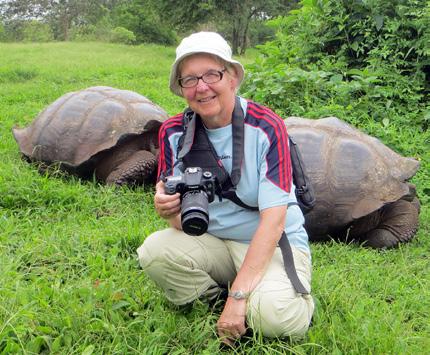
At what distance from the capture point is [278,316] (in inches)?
78.2

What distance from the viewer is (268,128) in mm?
2129

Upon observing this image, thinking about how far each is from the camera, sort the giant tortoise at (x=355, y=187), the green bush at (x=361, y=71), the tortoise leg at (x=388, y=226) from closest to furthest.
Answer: the giant tortoise at (x=355, y=187) < the tortoise leg at (x=388, y=226) < the green bush at (x=361, y=71)

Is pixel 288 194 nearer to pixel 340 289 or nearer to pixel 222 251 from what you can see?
pixel 222 251


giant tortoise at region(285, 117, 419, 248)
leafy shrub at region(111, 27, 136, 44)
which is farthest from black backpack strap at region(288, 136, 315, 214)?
leafy shrub at region(111, 27, 136, 44)

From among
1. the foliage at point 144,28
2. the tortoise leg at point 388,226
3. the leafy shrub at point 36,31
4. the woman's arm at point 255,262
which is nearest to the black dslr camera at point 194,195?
the woman's arm at point 255,262

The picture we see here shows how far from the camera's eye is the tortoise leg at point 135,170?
4.30 m

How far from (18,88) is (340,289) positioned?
7374 millimetres

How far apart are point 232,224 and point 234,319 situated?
0.44 m

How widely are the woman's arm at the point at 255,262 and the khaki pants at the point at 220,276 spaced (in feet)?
0.14

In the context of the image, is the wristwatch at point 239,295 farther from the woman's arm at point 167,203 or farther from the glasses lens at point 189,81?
the glasses lens at point 189,81

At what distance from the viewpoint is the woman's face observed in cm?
203

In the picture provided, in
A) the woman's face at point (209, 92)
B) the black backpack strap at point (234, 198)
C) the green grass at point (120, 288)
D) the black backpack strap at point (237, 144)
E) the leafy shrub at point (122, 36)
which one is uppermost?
the woman's face at point (209, 92)

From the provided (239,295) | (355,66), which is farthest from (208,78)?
(355,66)

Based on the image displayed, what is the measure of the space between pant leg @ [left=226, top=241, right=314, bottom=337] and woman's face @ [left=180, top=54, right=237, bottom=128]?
0.67 meters
